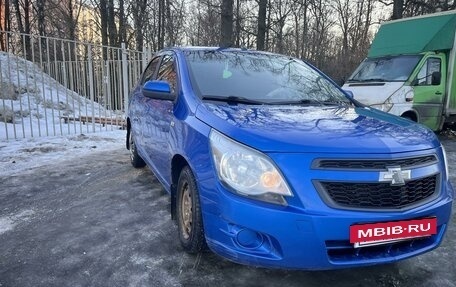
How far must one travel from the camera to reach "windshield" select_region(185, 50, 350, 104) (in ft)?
11.2

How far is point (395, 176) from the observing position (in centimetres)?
235

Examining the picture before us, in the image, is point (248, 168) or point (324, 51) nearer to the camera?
point (248, 168)

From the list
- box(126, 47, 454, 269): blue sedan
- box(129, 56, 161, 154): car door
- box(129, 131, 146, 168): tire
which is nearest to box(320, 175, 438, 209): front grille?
box(126, 47, 454, 269): blue sedan

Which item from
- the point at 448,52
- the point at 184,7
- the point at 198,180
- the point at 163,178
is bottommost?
the point at 163,178

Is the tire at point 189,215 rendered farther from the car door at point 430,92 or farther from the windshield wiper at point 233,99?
the car door at point 430,92

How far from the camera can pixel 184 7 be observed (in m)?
31.3

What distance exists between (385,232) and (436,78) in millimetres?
7597

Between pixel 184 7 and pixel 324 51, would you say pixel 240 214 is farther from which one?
pixel 184 7

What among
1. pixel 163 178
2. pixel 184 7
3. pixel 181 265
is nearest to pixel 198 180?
pixel 181 265

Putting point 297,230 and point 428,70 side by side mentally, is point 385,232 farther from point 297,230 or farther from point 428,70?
point 428,70

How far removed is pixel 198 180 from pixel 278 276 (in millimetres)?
886

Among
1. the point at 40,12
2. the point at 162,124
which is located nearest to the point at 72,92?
the point at 162,124

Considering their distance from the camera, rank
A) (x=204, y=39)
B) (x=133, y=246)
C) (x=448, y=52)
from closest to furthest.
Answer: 1. (x=133, y=246)
2. (x=448, y=52)
3. (x=204, y=39)

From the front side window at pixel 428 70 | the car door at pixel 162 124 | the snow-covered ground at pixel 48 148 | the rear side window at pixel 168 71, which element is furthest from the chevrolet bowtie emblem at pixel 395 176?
the front side window at pixel 428 70
